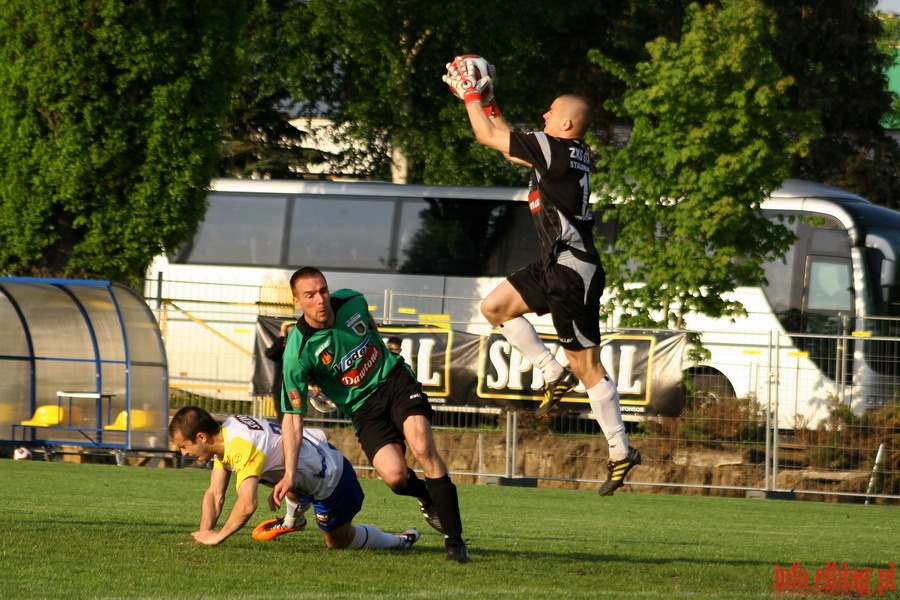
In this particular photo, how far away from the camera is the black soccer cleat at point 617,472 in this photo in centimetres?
818

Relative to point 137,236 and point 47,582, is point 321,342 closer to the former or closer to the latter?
point 47,582

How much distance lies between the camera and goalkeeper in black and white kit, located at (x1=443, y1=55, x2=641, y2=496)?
314 inches

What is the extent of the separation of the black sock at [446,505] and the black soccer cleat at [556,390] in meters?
0.78

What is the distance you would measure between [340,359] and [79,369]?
40.5 ft

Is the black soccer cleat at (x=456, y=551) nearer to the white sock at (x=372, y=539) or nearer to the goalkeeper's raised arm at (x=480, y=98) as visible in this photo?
the white sock at (x=372, y=539)

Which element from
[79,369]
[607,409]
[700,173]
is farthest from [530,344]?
[700,173]

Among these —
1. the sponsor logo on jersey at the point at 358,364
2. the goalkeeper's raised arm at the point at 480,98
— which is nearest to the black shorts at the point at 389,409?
the sponsor logo on jersey at the point at 358,364

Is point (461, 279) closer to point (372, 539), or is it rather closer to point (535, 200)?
point (372, 539)

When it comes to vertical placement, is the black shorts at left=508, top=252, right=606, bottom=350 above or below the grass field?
above

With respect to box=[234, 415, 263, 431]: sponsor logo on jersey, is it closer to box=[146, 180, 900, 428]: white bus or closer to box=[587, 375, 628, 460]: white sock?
box=[587, 375, 628, 460]: white sock

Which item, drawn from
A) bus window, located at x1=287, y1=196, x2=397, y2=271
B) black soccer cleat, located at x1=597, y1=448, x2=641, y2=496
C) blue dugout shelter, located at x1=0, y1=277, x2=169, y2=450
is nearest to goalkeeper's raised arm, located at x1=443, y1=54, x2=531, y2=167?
black soccer cleat, located at x1=597, y1=448, x2=641, y2=496

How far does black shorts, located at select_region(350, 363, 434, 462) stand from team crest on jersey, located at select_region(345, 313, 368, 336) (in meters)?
0.34

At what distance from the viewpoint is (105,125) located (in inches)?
791

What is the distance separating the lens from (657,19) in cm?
3653
